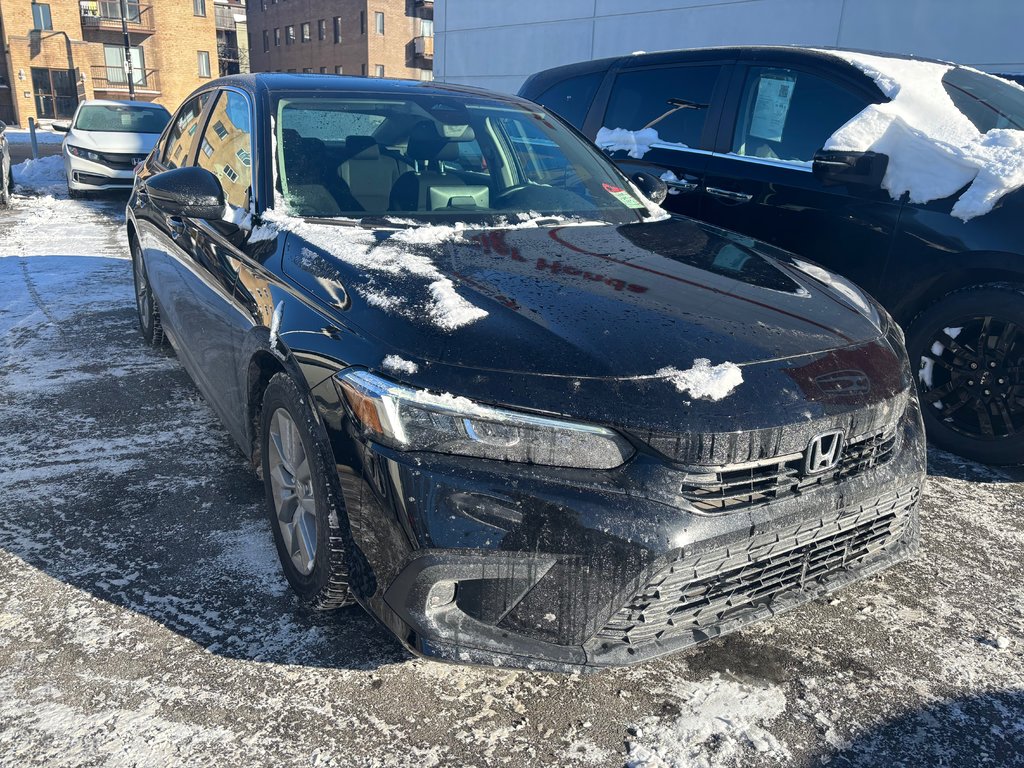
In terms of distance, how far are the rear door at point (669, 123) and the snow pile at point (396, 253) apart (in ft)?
7.11

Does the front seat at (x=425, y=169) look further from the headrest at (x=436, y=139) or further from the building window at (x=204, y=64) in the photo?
the building window at (x=204, y=64)

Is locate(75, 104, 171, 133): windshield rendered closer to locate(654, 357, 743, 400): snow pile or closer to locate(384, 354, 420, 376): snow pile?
locate(384, 354, 420, 376): snow pile

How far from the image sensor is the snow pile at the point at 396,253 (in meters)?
2.08

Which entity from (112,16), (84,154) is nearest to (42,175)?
(84,154)

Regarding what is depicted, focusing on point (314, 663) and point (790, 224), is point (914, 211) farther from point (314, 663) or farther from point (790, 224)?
point (314, 663)

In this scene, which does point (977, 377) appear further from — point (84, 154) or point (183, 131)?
point (84, 154)

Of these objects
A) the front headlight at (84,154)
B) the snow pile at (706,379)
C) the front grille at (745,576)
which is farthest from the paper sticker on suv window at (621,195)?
the front headlight at (84,154)

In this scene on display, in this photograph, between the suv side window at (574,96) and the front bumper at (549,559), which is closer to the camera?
the front bumper at (549,559)

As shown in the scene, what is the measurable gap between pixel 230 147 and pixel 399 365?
1.83 metres

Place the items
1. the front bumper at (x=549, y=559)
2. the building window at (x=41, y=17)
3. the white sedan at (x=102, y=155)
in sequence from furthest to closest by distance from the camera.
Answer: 1. the building window at (x=41, y=17)
2. the white sedan at (x=102, y=155)
3. the front bumper at (x=549, y=559)

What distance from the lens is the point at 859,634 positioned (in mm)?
2459

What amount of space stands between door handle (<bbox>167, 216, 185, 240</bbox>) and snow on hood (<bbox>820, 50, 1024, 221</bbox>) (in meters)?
2.98

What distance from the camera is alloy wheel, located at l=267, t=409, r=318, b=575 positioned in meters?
2.28

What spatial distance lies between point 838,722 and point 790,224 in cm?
267
